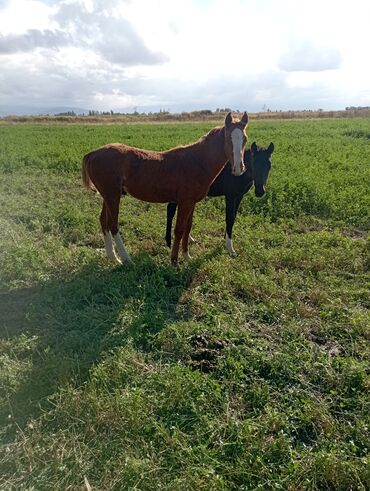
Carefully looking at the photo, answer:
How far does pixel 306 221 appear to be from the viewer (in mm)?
7902

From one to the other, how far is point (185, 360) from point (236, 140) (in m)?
2.87

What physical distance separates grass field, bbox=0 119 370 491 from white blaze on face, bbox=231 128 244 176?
1.43 m

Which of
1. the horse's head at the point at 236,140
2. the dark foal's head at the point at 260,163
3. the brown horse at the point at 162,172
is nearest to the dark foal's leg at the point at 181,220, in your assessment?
the brown horse at the point at 162,172

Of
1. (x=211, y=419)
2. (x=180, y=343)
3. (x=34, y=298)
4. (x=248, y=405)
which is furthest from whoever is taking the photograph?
(x=34, y=298)

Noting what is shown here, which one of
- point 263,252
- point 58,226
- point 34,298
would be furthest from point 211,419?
point 58,226

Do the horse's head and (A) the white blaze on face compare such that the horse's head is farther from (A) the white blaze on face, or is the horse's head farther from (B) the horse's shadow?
(B) the horse's shadow

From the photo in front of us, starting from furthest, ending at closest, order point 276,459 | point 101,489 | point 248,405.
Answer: point 248,405
point 276,459
point 101,489

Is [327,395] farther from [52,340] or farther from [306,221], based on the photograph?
[306,221]

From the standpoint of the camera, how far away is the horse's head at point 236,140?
502 cm

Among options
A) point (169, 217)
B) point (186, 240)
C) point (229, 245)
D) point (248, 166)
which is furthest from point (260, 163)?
point (186, 240)

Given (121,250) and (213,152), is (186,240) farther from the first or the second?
(213,152)

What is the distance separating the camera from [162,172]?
5594 millimetres

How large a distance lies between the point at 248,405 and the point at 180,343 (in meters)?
0.96

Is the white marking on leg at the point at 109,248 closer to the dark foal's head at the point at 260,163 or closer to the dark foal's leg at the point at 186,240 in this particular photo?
the dark foal's leg at the point at 186,240
